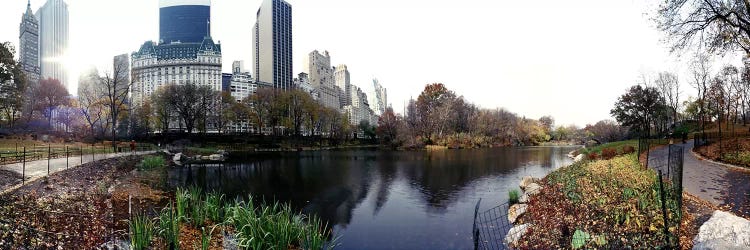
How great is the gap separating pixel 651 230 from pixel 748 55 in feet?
47.9

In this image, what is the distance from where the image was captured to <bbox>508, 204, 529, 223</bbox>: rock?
11883mm

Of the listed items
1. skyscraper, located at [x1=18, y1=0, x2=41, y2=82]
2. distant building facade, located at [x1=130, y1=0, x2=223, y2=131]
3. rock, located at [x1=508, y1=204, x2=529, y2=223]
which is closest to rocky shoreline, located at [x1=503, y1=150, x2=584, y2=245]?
rock, located at [x1=508, y1=204, x2=529, y2=223]

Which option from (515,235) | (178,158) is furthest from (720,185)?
(178,158)

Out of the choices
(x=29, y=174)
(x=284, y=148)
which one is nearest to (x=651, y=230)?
(x=29, y=174)

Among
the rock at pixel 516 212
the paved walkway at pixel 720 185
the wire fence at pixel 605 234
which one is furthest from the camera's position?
the rock at pixel 516 212

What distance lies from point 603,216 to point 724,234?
2.43m

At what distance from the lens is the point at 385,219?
12969mm

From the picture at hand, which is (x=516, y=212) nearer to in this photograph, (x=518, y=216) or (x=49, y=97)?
(x=518, y=216)

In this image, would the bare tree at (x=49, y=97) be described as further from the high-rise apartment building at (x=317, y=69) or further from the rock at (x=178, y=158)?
the high-rise apartment building at (x=317, y=69)

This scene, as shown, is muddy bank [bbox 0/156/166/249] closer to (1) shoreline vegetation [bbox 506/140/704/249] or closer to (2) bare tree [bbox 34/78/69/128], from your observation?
(1) shoreline vegetation [bbox 506/140/704/249]

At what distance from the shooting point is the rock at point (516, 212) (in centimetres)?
1188

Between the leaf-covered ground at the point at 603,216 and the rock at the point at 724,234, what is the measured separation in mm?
506

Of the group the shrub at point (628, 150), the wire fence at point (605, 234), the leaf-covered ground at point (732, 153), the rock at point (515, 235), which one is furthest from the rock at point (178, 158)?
the leaf-covered ground at point (732, 153)

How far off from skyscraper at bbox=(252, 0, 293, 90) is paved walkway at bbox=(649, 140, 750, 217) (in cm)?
16936
